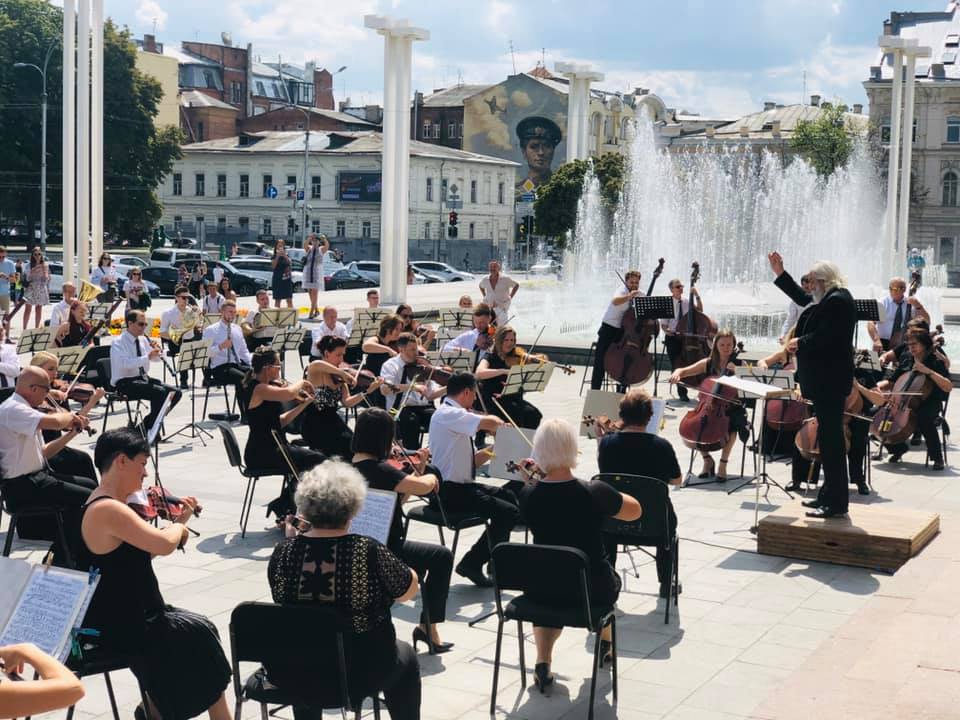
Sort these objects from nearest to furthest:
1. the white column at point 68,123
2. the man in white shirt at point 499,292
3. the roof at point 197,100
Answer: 1. the man in white shirt at point 499,292
2. the white column at point 68,123
3. the roof at point 197,100

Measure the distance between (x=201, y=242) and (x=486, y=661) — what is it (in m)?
80.6

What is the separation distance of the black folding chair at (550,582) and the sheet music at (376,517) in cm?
58

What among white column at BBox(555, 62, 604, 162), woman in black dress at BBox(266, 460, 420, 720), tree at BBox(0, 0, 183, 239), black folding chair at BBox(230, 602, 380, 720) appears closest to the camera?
black folding chair at BBox(230, 602, 380, 720)

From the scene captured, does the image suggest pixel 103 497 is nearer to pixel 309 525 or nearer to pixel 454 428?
pixel 309 525

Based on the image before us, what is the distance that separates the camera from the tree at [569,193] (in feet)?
219

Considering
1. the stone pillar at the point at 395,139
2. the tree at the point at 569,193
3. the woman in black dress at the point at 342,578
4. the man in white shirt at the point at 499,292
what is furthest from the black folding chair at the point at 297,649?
the tree at the point at 569,193

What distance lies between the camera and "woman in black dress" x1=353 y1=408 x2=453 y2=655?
25.3ft

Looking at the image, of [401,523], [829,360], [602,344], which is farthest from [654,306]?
[401,523]

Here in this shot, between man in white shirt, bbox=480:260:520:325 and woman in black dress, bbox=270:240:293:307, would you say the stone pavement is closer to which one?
man in white shirt, bbox=480:260:520:325

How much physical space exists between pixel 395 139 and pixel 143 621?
87.4 ft

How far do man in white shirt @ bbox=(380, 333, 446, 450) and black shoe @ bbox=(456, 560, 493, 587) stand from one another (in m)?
3.21

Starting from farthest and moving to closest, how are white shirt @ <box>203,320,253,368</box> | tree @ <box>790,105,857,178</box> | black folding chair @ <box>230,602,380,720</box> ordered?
1. tree @ <box>790,105,857,178</box>
2. white shirt @ <box>203,320,253,368</box>
3. black folding chair @ <box>230,602,380,720</box>

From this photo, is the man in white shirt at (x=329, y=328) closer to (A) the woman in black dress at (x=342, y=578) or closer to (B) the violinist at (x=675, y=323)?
(B) the violinist at (x=675, y=323)

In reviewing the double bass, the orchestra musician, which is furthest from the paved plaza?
the orchestra musician
